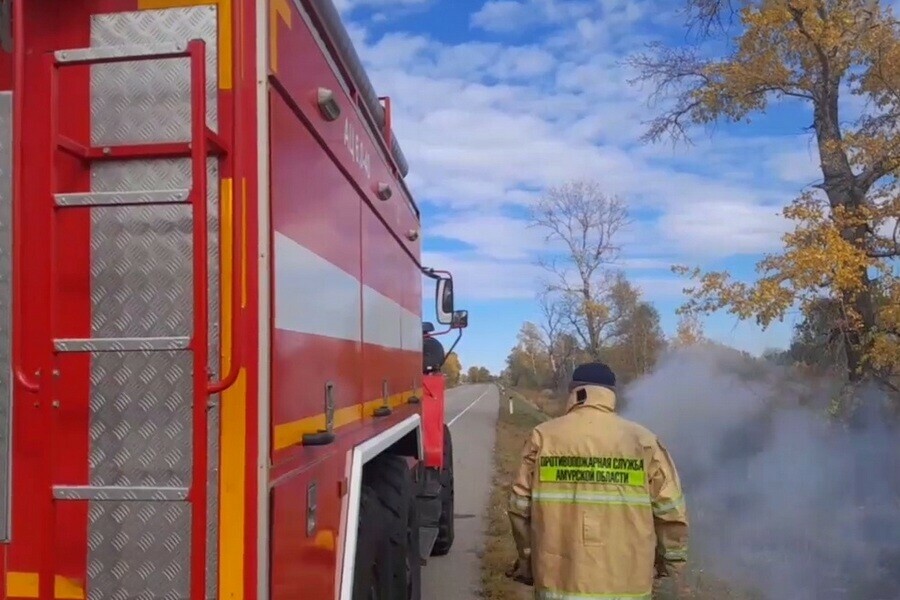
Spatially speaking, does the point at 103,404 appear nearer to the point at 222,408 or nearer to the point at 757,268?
the point at 222,408

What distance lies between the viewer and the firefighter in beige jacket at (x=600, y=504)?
3.56 m

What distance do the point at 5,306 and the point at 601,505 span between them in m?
2.37

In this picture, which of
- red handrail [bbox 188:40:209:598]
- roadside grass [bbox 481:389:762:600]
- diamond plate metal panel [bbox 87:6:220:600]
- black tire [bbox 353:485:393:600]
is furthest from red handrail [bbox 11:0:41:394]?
roadside grass [bbox 481:389:762:600]

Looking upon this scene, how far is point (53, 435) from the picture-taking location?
7.45 feet

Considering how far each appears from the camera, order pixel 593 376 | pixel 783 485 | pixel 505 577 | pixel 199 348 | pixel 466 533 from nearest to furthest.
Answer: pixel 199 348 → pixel 593 376 → pixel 505 577 → pixel 466 533 → pixel 783 485

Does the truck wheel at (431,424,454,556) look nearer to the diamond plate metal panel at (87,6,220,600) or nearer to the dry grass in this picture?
the dry grass

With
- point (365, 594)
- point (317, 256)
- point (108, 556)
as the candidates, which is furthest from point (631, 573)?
point (108, 556)

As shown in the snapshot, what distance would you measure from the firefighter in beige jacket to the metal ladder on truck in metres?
1.78

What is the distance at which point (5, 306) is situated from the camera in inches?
90.1

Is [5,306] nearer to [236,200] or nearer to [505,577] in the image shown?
[236,200]

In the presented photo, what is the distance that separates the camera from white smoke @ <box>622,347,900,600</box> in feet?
28.4

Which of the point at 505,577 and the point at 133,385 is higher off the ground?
the point at 133,385

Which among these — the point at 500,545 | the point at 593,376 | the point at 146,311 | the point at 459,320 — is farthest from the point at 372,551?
the point at 500,545

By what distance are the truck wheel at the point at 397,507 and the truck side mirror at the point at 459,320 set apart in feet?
11.2
